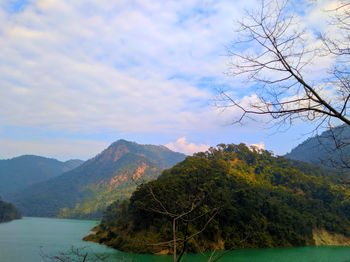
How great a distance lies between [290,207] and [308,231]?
3796mm

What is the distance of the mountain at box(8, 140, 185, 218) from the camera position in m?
92.9

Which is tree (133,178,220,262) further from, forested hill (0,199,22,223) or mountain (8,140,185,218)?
forested hill (0,199,22,223)

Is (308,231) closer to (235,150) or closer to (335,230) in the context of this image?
(335,230)

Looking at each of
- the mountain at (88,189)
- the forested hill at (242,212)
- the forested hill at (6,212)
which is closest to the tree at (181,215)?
the forested hill at (242,212)

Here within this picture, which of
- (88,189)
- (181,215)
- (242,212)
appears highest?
(88,189)

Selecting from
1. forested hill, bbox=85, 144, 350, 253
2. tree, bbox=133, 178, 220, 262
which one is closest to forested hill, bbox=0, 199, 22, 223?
forested hill, bbox=85, 144, 350, 253

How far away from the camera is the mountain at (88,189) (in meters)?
Answer: 92.9

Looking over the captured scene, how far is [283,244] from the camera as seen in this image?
30.6 metres

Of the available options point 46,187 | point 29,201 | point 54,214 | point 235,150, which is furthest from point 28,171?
point 235,150

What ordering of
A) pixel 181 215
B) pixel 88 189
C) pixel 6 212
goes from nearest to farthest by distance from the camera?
pixel 181 215, pixel 6 212, pixel 88 189

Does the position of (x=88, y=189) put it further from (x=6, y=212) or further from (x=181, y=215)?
(x=181, y=215)

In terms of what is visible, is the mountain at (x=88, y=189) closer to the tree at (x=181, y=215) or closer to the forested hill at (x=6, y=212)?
the forested hill at (x=6, y=212)

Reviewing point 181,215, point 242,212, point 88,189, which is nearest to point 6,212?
point 88,189

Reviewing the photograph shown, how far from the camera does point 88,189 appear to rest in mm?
113812
